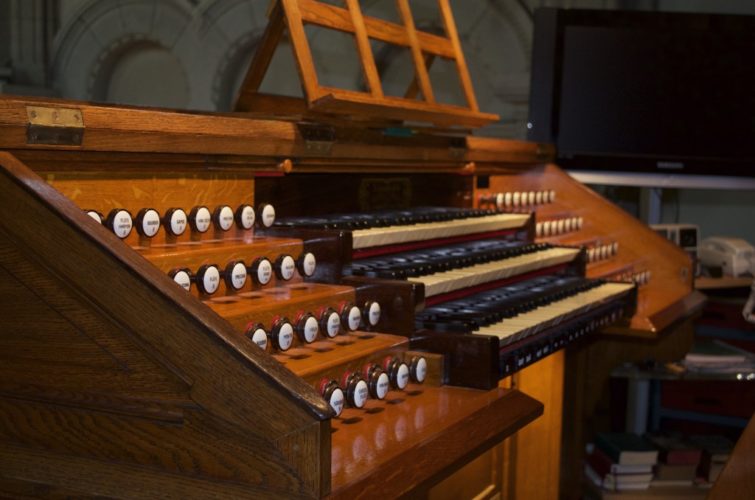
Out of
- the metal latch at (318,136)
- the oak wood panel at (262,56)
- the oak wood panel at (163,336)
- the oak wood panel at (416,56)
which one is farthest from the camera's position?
the oak wood panel at (416,56)

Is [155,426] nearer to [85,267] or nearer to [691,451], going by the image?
[85,267]

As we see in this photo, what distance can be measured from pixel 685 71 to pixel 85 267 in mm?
3217

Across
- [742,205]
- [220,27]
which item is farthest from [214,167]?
[220,27]

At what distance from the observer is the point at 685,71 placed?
4.06 meters

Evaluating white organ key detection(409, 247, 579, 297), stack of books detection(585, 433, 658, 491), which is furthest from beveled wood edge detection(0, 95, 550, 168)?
stack of books detection(585, 433, 658, 491)

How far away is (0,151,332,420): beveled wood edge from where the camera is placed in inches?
53.2

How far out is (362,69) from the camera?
8.68 ft

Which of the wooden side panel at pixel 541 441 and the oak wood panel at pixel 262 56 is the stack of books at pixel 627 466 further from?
the oak wood panel at pixel 262 56

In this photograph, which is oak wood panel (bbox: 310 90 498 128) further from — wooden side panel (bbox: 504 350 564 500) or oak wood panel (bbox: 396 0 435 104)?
wooden side panel (bbox: 504 350 564 500)

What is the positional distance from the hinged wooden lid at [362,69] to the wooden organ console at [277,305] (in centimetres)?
1

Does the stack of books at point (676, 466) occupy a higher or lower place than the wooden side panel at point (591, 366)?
lower

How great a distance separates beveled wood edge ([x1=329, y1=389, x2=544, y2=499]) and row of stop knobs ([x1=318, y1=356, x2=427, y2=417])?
0.58 ft

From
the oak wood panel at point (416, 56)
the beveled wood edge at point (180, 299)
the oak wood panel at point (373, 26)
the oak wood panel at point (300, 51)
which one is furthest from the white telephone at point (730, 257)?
the beveled wood edge at point (180, 299)

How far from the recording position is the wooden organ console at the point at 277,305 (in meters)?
1.39
